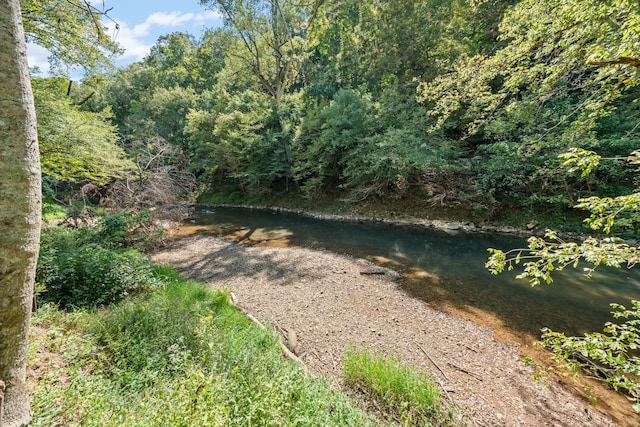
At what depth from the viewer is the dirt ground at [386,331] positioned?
3361 millimetres

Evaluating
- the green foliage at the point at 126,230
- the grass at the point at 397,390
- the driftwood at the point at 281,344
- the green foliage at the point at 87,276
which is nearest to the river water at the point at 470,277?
the grass at the point at 397,390

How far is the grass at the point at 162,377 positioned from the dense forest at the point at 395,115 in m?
3.56

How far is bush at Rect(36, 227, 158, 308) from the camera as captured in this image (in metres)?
4.09

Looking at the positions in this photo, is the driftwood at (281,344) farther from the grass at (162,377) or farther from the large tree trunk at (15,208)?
the large tree trunk at (15,208)

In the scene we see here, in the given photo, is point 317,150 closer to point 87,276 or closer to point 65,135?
point 65,135

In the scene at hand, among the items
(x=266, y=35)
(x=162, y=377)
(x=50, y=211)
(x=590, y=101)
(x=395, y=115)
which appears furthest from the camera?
(x=266, y=35)

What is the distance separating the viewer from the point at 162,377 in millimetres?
2564

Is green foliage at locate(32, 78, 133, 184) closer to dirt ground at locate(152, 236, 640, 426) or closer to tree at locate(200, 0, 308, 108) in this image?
dirt ground at locate(152, 236, 640, 426)

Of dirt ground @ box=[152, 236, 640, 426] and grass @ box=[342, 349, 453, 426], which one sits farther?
dirt ground @ box=[152, 236, 640, 426]

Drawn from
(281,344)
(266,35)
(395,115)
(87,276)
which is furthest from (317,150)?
(281,344)

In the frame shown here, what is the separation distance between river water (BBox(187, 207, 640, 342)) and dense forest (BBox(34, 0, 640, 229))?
3.18m

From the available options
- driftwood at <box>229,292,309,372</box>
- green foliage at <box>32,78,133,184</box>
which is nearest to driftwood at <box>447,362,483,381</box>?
driftwood at <box>229,292,309,372</box>

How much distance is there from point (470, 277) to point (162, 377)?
7523 mm

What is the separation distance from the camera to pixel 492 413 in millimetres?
3234
